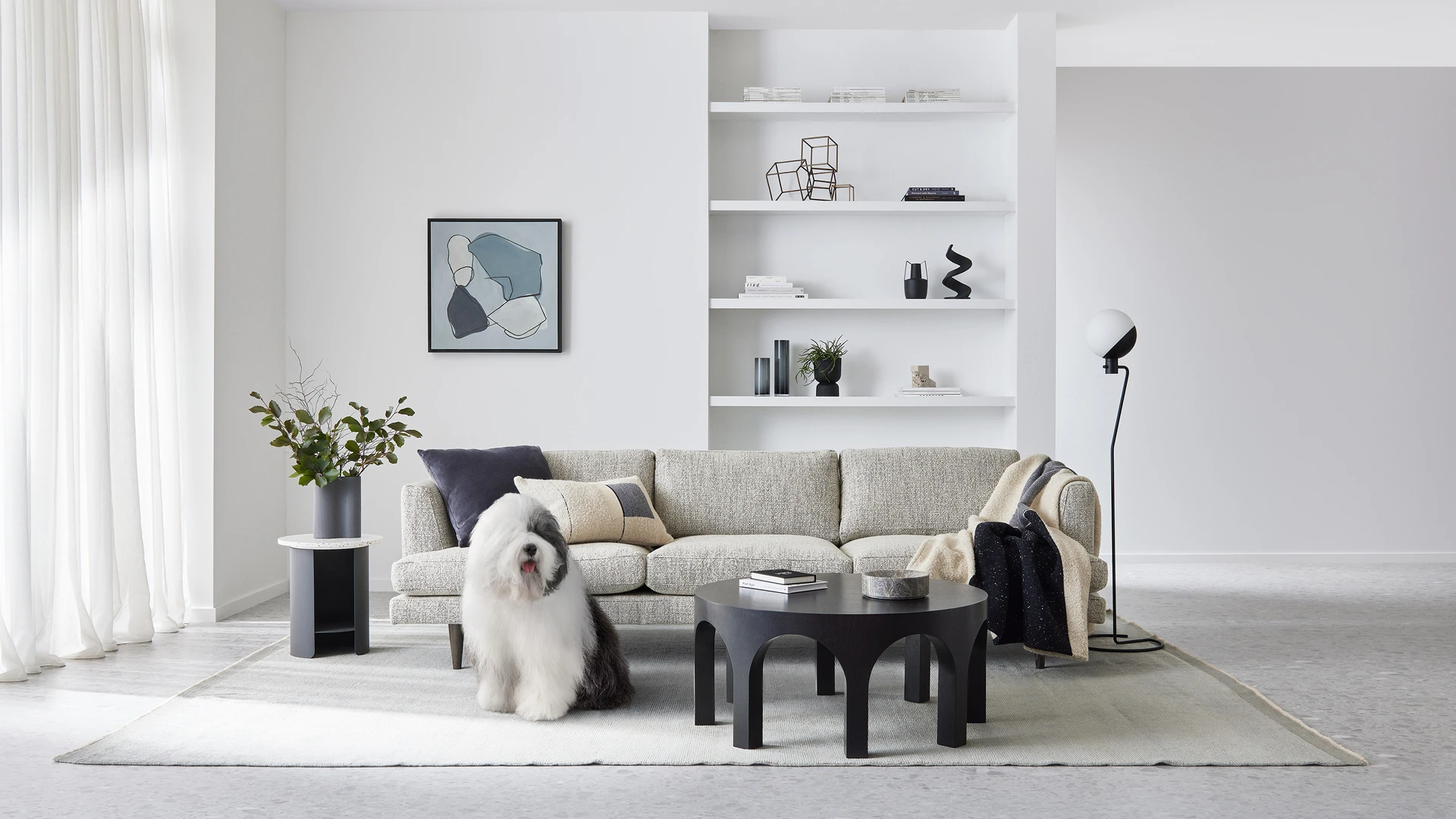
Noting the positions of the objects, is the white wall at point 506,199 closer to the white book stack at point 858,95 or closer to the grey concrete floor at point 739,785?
the white book stack at point 858,95

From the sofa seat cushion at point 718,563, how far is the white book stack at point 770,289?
2.02 m

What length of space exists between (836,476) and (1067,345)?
107 inches

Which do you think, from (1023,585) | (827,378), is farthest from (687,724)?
(827,378)

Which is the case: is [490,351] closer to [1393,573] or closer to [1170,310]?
[1170,310]

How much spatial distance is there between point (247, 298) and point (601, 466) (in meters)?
2.03

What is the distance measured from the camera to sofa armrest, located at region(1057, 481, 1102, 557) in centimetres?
380

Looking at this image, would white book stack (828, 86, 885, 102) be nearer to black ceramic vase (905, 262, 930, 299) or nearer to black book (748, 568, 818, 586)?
black ceramic vase (905, 262, 930, 299)

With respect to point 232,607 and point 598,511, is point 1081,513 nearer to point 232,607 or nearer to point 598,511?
point 598,511

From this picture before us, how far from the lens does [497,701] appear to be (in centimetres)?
316

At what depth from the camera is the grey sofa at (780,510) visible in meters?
3.76

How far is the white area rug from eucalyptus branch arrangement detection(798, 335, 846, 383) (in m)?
2.09

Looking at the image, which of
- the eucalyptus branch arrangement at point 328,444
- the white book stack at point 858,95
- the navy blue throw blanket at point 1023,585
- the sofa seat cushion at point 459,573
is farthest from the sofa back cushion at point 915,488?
the white book stack at point 858,95

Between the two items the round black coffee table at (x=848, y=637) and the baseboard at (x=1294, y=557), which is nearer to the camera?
the round black coffee table at (x=848, y=637)

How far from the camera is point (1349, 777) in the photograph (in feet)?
8.60
